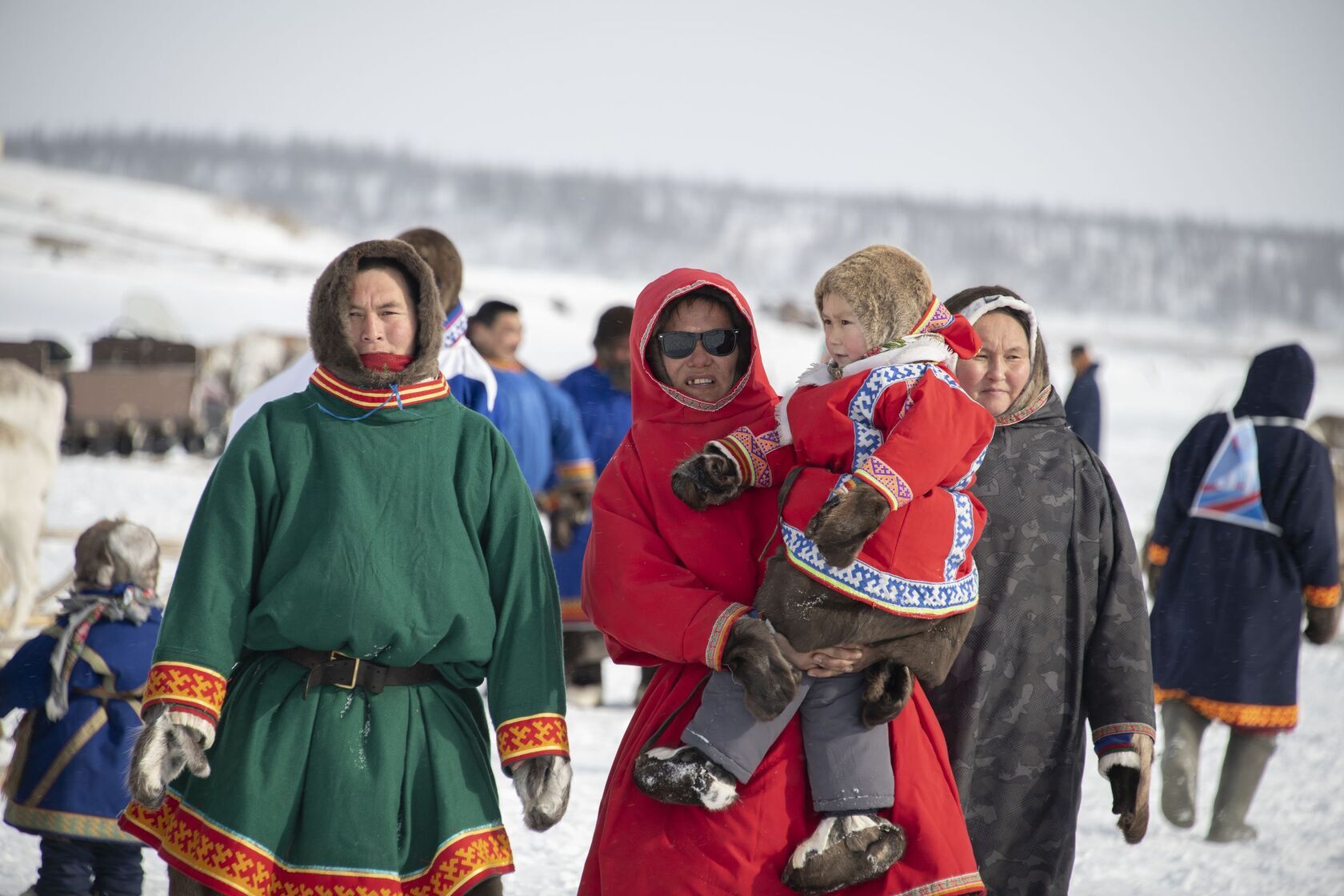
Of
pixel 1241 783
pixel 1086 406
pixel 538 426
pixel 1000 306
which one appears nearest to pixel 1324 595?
pixel 1241 783

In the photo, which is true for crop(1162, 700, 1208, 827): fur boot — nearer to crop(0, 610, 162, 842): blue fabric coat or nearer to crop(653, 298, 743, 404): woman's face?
crop(653, 298, 743, 404): woman's face

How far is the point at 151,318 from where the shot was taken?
23.6 m

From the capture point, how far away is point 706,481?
2.33 meters

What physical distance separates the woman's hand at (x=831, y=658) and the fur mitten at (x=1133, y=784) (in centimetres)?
66

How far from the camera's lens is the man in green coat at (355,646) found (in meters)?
2.27

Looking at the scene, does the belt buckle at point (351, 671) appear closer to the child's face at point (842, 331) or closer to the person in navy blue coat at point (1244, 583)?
the child's face at point (842, 331)

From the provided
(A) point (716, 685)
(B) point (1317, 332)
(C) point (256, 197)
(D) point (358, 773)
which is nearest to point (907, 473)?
(A) point (716, 685)

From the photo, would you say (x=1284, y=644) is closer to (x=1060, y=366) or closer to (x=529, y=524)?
(x=529, y=524)

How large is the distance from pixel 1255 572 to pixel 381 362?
371 cm

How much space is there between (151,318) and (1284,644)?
2236cm

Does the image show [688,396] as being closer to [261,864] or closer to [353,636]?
[353,636]

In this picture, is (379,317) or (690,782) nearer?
(690,782)

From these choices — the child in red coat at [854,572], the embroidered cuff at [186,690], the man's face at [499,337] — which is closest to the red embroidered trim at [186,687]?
the embroidered cuff at [186,690]

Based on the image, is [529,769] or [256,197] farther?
[256,197]
